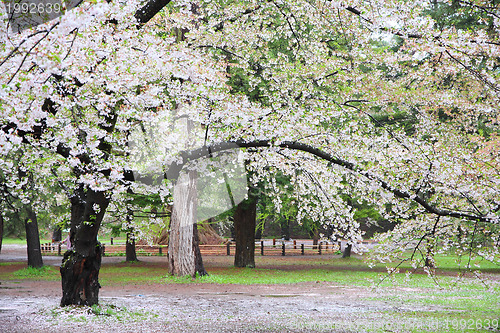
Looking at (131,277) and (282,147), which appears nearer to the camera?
(282,147)

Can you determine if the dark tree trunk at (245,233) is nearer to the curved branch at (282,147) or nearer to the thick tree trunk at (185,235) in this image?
the thick tree trunk at (185,235)

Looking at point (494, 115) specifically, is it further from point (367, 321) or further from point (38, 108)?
point (38, 108)

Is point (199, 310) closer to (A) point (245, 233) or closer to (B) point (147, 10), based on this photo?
(B) point (147, 10)

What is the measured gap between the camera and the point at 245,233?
2073 cm

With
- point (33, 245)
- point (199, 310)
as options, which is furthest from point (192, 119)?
point (33, 245)

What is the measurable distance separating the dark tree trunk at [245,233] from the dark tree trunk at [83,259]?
38.8ft

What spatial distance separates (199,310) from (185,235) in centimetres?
712

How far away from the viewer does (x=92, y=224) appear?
8.36 m

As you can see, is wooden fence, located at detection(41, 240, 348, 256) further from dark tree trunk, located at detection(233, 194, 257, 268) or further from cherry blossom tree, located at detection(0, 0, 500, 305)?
cherry blossom tree, located at detection(0, 0, 500, 305)

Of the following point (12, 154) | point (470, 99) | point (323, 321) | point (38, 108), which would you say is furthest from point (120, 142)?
point (470, 99)

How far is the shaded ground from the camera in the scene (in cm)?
771

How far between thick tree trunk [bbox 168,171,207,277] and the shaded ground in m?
2.17

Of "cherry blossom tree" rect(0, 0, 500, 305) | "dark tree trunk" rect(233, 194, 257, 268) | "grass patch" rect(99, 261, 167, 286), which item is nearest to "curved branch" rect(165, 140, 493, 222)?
"cherry blossom tree" rect(0, 0, 500, 305)

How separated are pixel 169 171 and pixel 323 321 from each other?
4152mm
